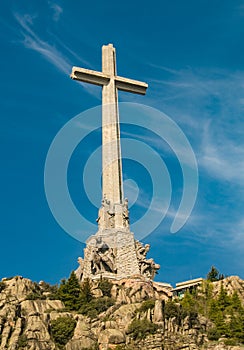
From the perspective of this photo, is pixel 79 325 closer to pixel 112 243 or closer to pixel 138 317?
pixel 138 317

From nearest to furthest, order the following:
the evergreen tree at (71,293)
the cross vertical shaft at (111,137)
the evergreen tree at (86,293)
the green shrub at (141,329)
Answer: the green shrub at (141,329), the evergreen tree at (71,293), the evergreen tree at (86,293), the cross vertical shaft at (111,137)

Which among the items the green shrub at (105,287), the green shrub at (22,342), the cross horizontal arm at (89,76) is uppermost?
the cross horizontal arm at (89,76)

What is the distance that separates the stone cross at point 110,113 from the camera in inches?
2271

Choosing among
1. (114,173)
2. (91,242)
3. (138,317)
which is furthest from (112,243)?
(138,317)

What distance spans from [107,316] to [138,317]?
A: 221 centimetres

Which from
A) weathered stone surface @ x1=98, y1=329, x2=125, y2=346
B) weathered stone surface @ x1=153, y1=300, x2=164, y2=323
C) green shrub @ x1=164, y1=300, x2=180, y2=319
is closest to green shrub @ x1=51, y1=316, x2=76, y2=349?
weathered stone surface @ x1=98, y1=329, x2=125, y2=346

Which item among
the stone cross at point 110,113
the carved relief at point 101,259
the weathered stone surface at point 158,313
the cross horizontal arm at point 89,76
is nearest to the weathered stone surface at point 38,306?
the carved relief at point 101,259

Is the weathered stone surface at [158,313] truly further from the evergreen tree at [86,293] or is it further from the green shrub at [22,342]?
the green shrub at [22,342]

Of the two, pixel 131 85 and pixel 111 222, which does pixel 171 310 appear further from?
pixel 131 85

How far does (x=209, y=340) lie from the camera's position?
4600cm

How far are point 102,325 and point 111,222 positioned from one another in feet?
42.0

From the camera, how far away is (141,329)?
4359cm

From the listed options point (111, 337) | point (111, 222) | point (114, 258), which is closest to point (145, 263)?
point (114, 258)

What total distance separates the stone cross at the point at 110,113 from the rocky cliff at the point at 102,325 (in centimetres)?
1048
